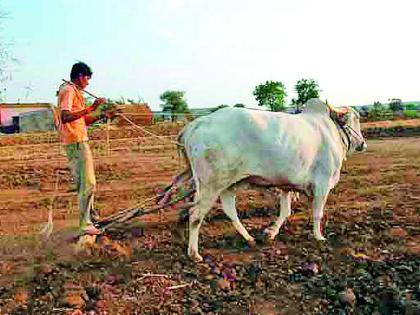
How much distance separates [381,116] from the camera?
1449 inches

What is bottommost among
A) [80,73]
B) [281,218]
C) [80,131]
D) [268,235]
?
[268,235]

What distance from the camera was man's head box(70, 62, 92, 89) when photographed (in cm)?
650

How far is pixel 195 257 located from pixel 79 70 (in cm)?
238

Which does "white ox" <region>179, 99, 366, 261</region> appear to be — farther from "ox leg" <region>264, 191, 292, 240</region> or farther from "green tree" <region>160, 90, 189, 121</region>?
"green tree" <region>160, 90, 189, 121</region>

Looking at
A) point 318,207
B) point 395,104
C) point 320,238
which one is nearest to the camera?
point 320,238

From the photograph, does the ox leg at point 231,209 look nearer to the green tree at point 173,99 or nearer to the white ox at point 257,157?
the white ox at point 257,157

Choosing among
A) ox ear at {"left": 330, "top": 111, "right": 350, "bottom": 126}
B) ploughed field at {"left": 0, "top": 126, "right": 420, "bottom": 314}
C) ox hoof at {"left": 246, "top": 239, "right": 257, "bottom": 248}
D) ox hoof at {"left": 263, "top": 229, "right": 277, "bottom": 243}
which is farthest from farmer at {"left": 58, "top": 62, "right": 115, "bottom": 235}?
ox ear at {"left": 330, "top": 111, "right": 350, "bottom": 126}

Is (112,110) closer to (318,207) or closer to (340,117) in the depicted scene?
(318,207)

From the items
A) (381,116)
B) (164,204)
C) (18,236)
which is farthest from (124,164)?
(381,116)

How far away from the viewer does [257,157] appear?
6.59 metres

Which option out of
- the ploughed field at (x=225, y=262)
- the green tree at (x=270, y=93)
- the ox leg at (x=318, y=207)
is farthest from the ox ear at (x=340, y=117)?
the green tree at (x=270, y=93)

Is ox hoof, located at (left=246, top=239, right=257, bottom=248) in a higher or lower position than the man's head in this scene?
lower

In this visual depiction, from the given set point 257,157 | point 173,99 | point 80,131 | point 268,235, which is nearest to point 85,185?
point 80,131

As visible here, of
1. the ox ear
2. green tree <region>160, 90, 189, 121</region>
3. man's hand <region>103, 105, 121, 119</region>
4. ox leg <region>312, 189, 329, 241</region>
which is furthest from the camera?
green tree <region>160, 90, 189, 121</region>
